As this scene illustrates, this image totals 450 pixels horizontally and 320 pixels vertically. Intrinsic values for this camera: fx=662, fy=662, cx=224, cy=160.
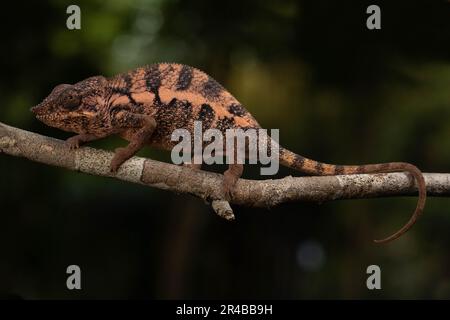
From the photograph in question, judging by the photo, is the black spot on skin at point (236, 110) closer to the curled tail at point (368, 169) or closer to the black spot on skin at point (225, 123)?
the black spot on skin at point (225, 123)

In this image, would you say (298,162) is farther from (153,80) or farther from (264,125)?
(264,125)

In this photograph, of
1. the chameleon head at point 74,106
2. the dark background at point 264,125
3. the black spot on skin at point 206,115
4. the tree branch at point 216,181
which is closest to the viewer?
the tree branch at point 216,181

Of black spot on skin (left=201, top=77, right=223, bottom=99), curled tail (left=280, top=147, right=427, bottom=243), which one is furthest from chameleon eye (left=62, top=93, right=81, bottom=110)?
curled tail (left=280, top=147, right=427, bottom=243)

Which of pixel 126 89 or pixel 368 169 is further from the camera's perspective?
pixel 126 89

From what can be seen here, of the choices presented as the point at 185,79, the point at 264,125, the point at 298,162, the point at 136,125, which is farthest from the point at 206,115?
the point at 264,125

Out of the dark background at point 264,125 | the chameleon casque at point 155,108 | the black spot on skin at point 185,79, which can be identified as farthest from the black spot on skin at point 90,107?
the dark background at point 264,125

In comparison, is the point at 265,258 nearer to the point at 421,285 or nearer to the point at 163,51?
the point at 421,285

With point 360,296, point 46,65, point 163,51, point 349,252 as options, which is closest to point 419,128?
point 349,252

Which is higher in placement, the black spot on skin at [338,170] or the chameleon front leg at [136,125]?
the chameleon front leg at [136,125]
